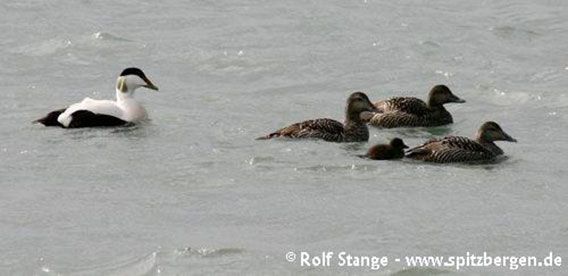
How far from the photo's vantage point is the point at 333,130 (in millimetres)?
17938

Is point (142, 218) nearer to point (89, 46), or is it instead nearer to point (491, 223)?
point (491, 223)

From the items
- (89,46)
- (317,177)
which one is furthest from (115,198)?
(89,46)

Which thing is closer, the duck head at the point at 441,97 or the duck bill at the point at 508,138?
the duck bill at the point at 508,138

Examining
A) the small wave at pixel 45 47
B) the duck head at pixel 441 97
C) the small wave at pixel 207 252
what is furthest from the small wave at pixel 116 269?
the small wave at pixel 45 47

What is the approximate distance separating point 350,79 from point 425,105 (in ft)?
9.00

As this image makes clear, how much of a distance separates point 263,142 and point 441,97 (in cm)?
253

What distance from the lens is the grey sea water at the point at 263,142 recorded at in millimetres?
13922

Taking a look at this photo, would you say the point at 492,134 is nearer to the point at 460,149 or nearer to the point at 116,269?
the point at 460,149

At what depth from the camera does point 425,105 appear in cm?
1925

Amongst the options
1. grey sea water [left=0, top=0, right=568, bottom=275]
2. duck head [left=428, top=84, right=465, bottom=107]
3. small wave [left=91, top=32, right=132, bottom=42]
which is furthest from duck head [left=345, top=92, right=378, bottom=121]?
small wave [left=91, top=32, right=132, bottom=42]

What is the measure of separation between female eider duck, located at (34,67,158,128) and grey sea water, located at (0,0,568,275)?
22 centimetres

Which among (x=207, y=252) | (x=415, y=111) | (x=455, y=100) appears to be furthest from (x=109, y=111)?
(x=207, y=252)

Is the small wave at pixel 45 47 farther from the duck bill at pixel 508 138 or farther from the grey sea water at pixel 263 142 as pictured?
the duck bill at pixel 508 138

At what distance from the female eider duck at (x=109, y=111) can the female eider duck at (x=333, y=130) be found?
6.82 feet
